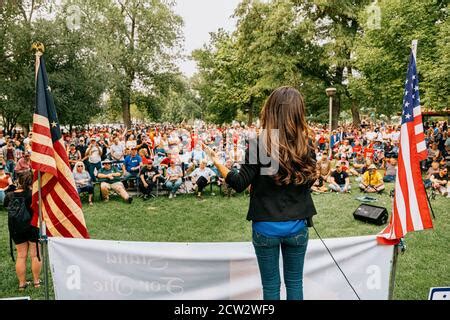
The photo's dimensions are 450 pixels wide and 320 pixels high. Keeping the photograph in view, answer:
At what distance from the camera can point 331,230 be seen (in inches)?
298

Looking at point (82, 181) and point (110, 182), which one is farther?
point (110, 182)

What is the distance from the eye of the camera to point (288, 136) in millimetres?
2457

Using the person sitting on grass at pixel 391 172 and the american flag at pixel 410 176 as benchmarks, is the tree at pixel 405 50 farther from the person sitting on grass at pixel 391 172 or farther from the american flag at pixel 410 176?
the american flag at pixel 410 176

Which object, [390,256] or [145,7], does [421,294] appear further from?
[145,7]


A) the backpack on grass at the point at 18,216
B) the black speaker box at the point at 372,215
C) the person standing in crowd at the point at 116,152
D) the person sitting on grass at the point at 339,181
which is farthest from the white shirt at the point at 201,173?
the backpack on grass at the point at 18,216

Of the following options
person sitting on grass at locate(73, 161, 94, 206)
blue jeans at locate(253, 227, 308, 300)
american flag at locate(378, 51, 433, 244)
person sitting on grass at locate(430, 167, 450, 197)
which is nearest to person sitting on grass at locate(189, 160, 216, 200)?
person sitting on grass at locate(73, 161, 94, 206)

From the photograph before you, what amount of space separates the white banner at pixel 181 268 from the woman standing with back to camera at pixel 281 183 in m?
0.96

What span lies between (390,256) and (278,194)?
1.86 meters

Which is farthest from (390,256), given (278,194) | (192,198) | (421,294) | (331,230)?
(192,198)

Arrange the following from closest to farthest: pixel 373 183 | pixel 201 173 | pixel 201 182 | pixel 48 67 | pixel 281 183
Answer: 1. pixel 281 183
2. pixel 201 182
3. pixel 201 173
4. pixel 373 183
5. pixel 48 67

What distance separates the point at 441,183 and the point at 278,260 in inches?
414

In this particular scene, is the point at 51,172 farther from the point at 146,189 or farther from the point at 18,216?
the point at 146,189

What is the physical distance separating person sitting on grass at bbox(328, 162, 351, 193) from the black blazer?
9.71 m

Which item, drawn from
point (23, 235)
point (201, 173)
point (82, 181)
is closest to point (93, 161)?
point (82, 181)
